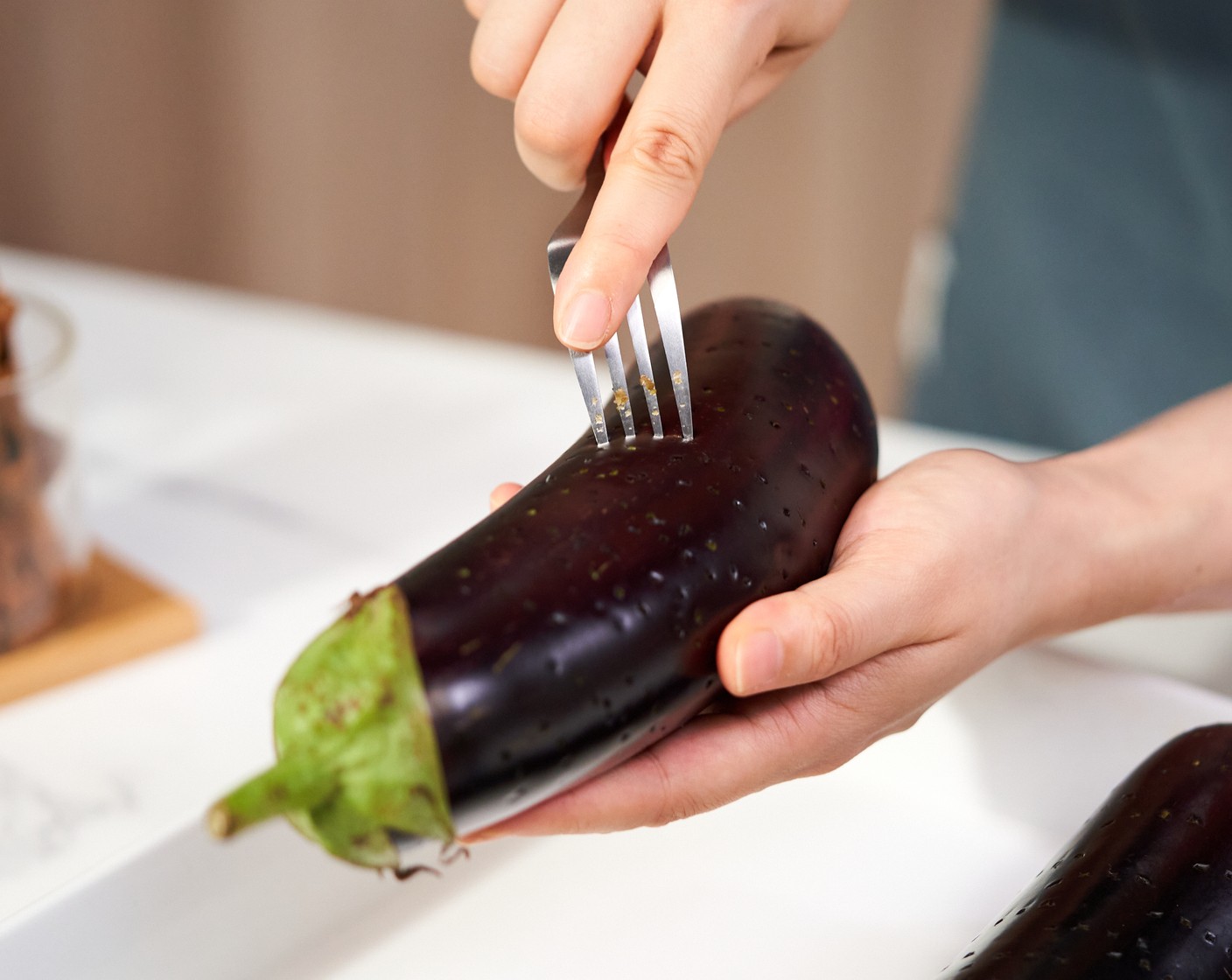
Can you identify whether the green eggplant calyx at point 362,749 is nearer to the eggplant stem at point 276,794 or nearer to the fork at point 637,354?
the eggplant stem at point 276,794

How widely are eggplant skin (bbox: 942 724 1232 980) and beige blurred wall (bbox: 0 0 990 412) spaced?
2.31m

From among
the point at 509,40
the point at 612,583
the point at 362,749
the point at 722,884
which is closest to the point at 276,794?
the point at 362,749

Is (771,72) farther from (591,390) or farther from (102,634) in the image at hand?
(102,634)

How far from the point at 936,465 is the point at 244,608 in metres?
0.60

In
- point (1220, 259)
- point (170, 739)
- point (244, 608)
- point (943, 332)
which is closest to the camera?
point (170, 739)

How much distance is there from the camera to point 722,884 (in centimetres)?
76

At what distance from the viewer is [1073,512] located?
0.78 m

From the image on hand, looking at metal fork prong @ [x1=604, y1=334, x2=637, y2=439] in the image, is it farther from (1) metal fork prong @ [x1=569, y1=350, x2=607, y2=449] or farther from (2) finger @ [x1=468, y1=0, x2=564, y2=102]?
(2) finger @ [x1=468, y1=0, x2=564, y2=102]

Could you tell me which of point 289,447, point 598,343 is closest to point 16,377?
point 289,447

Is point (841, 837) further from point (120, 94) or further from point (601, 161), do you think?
point (120, 94)

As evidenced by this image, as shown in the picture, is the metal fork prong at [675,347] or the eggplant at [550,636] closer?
the eggplant at [550,636]

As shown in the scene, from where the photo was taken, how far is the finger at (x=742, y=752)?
58 cm

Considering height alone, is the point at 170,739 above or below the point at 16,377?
below

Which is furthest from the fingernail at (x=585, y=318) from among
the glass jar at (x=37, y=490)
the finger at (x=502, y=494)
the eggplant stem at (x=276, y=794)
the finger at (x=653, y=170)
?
the glass jar at (x=37, y=490)
